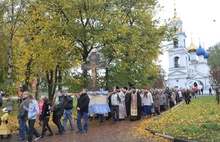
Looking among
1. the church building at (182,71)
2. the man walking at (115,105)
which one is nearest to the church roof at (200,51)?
the church building at (182,71)

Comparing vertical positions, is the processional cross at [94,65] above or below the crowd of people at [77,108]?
above

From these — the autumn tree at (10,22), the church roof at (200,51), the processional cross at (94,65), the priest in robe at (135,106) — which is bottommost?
the priest in robe at (135,106)

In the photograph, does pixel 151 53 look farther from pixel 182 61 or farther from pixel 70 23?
pixel 182 61

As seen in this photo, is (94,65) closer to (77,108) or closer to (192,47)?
(77,108)

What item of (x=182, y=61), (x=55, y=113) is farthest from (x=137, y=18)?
(x=182, y=61)

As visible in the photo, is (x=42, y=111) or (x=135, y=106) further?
(x=135, y=106)

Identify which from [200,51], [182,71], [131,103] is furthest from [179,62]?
[131,103]

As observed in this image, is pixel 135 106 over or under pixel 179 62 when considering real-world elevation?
under

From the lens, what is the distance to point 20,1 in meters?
20.9

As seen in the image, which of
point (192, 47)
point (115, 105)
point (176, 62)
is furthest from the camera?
point (192, 47)

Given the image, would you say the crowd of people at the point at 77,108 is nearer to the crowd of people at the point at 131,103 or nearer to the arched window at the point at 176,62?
the crowd of people at the point at 131,103

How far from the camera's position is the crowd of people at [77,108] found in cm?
962

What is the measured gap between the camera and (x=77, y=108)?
427 inches

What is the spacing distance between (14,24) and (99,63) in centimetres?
982
